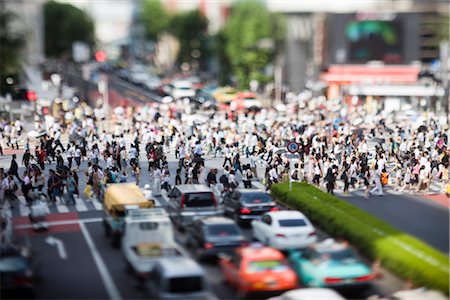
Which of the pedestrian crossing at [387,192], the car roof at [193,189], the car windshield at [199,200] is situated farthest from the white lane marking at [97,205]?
the pedestrian crossing at [387,192]

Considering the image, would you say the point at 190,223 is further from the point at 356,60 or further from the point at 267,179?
the point at 356,60

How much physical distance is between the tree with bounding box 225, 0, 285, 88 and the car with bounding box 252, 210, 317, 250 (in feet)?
221

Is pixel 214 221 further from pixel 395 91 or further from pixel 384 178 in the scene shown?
pixel 395 91

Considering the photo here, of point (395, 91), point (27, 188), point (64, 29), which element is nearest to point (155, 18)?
point (64, 29)

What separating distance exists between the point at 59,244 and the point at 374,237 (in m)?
10.2

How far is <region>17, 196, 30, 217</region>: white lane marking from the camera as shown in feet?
108

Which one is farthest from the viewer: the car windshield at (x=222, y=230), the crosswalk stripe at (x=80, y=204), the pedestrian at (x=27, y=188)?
the pedestrian at (x=27, y=188)

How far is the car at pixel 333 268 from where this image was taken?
22438mm

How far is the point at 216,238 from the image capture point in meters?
25.8

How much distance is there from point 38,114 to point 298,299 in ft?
148

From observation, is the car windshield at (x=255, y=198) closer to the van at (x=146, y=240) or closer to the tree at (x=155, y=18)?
the van at (x=146, y=240)

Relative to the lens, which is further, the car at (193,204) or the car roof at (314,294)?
the car at (193,204)

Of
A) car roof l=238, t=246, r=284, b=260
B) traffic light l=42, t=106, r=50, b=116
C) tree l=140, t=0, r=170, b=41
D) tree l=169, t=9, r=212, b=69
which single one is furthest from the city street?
tree l=140, t=0, r=170, b=41

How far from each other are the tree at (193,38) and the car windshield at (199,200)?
9615cm
